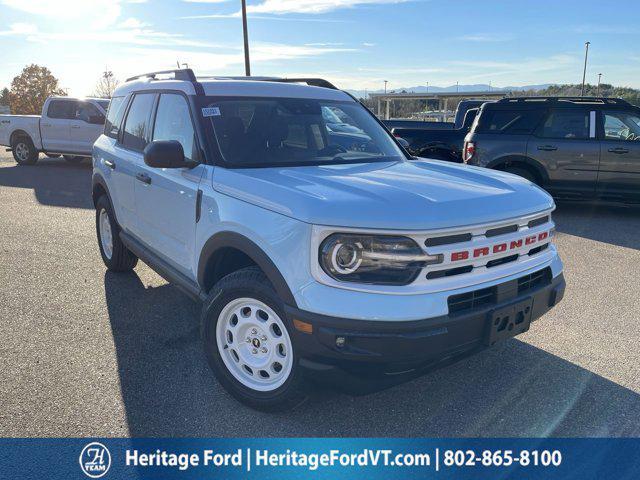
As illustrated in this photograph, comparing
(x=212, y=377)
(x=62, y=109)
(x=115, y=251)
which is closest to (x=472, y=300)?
(x=212, y=377)

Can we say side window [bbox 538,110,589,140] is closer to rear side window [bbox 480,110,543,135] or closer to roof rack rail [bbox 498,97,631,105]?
rear side window [bbox 480,110,543,135]

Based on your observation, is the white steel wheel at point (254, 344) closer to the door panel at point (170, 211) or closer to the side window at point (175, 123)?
the door panel at point (170, 211)

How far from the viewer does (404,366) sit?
2.58 metres

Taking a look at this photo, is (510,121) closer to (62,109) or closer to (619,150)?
→ (619,150)

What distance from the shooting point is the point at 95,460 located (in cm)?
276

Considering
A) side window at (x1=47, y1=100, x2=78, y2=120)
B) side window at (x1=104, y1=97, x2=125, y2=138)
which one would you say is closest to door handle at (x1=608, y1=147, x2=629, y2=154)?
side window at (x1=104, y1=97, x2=125, y2=138)

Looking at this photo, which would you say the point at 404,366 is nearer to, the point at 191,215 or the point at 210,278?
the point at 210,278

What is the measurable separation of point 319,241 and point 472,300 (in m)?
0.85

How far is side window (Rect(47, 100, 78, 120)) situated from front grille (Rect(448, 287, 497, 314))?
48.4 ft

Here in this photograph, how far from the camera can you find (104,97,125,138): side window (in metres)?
5.16

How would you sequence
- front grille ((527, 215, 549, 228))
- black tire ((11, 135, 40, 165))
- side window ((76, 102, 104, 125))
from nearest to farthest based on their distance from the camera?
1. front grille ((527, 215, 549, 228))
2. side window ((76, 102, 104, 125))
3. black tire ((11, 135, 40, 165))

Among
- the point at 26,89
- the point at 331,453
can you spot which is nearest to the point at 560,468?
the point at 331,453

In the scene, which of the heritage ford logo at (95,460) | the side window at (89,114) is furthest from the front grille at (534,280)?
the side window at (89,114)

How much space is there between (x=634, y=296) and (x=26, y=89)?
65.1m
